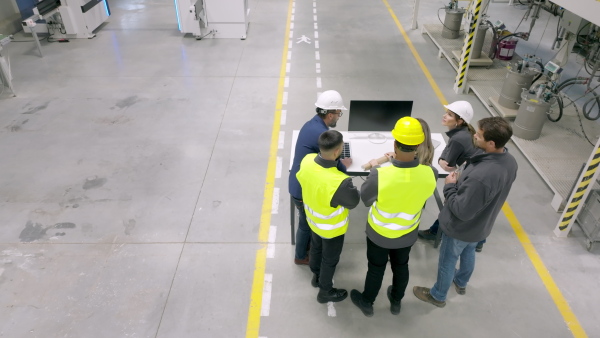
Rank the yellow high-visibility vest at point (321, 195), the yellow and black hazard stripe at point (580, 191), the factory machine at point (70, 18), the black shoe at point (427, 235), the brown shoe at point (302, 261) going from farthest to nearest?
the factory machine at point (70, 18)
the black shoe at point (427, 235)
the brown shoe at point (302, 261)
the yellow and black hazard stripe at point (580, 191)
the yellow high-visibility vest at point (321, 195)

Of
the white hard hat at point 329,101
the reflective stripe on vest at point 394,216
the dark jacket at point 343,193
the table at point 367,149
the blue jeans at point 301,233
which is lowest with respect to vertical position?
the blue jeans at point 301,233

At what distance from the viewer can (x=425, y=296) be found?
4422mm

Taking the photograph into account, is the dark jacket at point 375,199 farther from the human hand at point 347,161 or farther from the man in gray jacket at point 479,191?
the human hand at point 347,161

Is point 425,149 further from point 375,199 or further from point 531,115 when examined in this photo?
point 531,115

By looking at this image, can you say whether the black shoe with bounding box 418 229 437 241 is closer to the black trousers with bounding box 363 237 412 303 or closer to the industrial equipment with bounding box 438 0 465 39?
the black trousers with bounding box 363 237 412 303

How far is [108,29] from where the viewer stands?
42.8ft

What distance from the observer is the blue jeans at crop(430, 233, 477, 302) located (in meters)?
3.89

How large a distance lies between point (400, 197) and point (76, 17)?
12772 mm

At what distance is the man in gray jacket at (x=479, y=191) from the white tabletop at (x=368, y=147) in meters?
1.02

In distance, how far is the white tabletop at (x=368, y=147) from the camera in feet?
15.5

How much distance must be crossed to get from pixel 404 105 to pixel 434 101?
4217 mm

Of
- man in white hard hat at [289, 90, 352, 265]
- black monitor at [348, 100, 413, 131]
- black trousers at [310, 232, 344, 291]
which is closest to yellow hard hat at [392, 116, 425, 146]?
man in white hard hat at [289, 90, 352, 265]

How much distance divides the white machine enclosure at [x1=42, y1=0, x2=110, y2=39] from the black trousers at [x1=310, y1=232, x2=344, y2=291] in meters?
11.7

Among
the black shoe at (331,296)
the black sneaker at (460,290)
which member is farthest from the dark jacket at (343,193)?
the black sneaker at (460,290)
